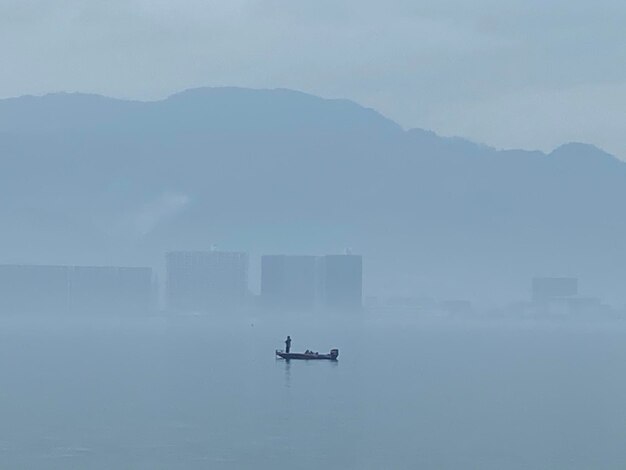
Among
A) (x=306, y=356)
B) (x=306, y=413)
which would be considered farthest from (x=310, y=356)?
(x=306, y=413)

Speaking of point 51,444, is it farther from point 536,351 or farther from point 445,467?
point 536,351

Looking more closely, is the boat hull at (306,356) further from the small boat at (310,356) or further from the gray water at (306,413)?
the gray water at (306,413)

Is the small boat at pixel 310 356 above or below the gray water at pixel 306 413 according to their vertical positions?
above

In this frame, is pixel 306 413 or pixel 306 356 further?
pixel 306 356

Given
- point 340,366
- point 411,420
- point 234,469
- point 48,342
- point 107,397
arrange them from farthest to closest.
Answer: point 48,342 < point 340,366 < point 107,397 < point 411,420 < point 234,469

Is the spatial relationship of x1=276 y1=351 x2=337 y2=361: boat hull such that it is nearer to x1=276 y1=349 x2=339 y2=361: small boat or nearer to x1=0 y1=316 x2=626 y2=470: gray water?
x1=276 y1=349 x2=339 y2=361: small boat

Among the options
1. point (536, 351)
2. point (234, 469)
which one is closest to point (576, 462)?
point (234, 469)

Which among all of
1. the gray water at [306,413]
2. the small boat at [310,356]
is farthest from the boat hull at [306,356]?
the gray water at [306,413]

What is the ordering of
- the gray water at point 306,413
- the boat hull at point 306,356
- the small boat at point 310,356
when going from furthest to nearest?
the boat hull at point 306,356 → the small boat at point 310,356 → the gray water at point 306,413

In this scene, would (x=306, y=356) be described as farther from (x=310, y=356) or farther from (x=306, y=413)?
(x=306, y=413)
